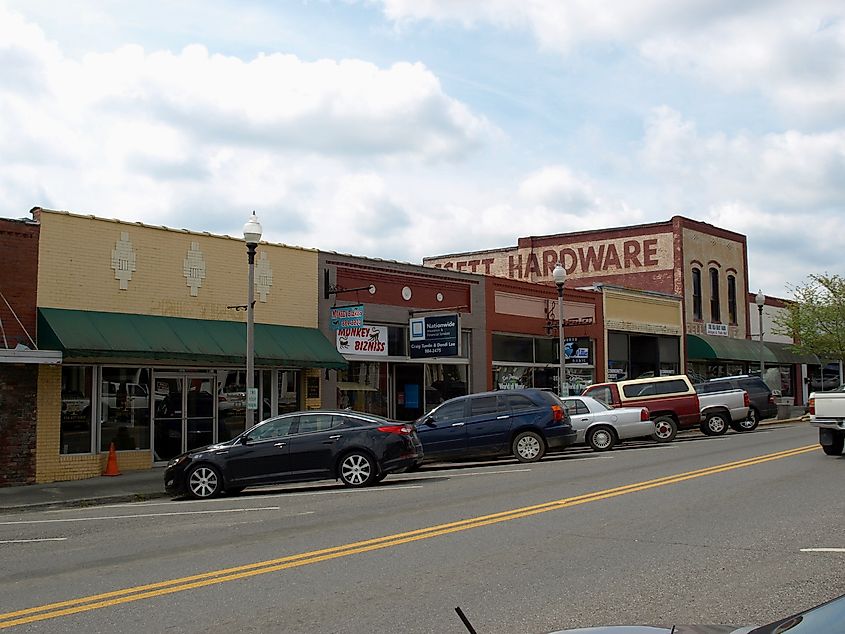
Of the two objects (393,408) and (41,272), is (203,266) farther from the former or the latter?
(393,408)

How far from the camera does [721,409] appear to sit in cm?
2872

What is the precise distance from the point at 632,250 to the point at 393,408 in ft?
66.3

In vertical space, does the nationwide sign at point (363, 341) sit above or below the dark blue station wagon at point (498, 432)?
above

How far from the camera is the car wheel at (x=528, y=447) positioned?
2062 centimetres

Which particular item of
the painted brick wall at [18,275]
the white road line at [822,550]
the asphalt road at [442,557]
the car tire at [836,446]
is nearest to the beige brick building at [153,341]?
the painted brick wall at [18,275]

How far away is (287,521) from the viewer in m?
12.3

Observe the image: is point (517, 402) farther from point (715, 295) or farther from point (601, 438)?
point (715, 295)

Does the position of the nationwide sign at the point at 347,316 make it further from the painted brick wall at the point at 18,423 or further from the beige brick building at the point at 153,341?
the painted brick wall at the point at 18,423

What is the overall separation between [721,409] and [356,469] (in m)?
16.1

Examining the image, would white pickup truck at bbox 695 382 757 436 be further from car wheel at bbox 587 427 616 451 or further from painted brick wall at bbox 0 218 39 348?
painted brick wall at bbox 0 218 39 348

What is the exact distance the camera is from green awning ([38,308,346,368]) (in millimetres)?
18891

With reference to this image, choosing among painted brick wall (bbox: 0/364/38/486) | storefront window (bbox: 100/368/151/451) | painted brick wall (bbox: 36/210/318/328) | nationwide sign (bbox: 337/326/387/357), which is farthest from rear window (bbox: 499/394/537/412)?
painted brick wall (bbox: 0/364/38/486)

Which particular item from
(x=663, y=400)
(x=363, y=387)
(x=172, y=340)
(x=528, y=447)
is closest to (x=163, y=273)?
(x=172, y=340)

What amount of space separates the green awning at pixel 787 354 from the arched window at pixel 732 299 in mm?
3347
